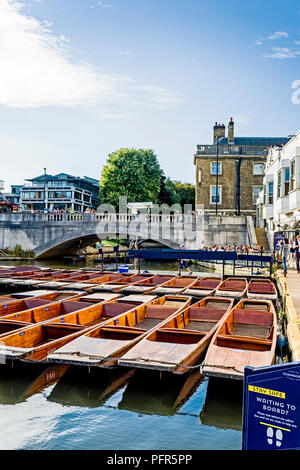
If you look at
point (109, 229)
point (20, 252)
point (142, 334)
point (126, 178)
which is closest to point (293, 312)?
point (142, 334)

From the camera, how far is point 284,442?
3158 millimetres

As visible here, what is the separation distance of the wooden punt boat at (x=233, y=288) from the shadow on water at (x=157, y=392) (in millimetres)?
6407

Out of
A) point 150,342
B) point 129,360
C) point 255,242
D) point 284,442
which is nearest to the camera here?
point 284,442

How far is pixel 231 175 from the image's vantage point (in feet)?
131

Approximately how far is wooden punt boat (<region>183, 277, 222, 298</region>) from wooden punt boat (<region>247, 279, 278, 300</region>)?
1321 mm

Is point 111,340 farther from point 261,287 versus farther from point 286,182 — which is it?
point 286,182

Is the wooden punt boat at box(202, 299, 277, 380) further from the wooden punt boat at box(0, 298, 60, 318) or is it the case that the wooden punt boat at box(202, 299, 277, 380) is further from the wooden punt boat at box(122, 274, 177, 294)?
the wooden punt boat at box(0, 298, 60, 318)

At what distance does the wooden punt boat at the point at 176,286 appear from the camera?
13969 millimetres

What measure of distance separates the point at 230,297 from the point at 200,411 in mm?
7263

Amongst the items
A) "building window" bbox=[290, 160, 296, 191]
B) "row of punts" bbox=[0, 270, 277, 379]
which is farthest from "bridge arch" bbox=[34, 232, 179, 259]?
"row of punts" bbox=[0, 270, 277, 379]

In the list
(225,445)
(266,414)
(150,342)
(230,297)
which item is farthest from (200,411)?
(230,297)

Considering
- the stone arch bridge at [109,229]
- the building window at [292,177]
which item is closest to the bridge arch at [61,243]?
the stone arch bridge at [109,229]

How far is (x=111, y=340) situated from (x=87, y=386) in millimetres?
986

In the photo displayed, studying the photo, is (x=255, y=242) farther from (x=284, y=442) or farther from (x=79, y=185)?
(x=79, y=185)
